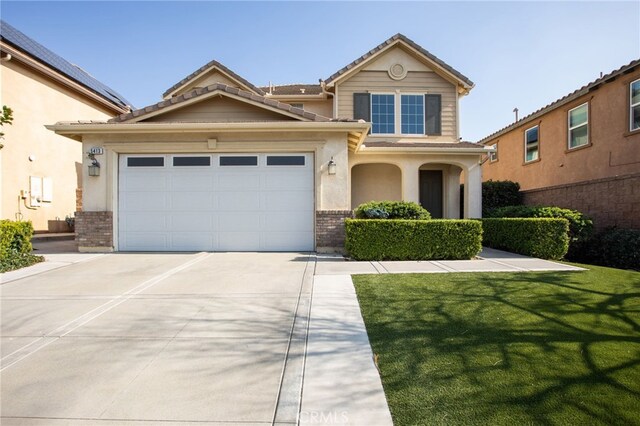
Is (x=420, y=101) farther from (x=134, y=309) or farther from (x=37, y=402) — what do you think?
(x=37, y=402)

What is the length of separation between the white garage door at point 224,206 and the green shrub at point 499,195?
780cm

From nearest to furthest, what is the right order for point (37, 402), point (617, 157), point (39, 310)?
point (37, 402) < point (39, 310) < point (617, 157)

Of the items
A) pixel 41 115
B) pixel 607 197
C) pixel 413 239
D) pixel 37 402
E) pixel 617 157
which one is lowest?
pixel 37 402

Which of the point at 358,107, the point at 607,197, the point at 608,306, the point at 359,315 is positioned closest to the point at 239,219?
the point at 359,315

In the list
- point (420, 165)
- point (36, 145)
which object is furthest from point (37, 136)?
point (420, 165)

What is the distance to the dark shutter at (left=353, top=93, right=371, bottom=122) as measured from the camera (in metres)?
12.7

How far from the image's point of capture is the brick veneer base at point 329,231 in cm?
896

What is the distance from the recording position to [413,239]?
771 centimetres

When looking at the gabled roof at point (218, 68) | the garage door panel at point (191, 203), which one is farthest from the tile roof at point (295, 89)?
the garage door panel at point (191, 203)

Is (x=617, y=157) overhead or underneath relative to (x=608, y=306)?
overhead

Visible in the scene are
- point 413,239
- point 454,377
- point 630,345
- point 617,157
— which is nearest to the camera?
point 454,377

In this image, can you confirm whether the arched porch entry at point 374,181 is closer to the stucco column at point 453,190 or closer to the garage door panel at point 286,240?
the stucco column at point 453,190

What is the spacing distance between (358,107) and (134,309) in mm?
10723

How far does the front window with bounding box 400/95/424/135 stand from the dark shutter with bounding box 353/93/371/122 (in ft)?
4.38
